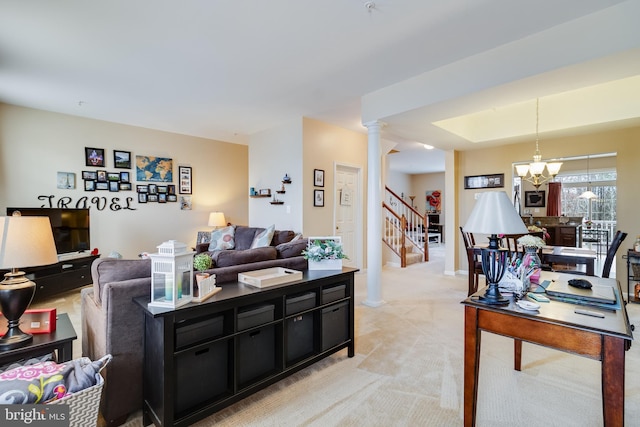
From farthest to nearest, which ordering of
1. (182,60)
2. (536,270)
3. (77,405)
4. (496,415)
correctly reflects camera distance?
(182,60)
(536,270)
(496,415)
(77,405)

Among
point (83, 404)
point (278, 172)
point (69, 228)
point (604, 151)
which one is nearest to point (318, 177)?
point (278, 172)

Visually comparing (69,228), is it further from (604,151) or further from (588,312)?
(604,151)

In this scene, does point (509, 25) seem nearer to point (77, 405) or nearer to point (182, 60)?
point (182, 60)

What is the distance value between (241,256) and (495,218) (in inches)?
71.1

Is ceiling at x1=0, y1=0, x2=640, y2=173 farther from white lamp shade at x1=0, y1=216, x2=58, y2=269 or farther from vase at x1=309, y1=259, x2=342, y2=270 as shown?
vase at x1=309, y1=259, x2=342, y2=270

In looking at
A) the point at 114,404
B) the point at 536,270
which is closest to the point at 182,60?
the point at 114,404

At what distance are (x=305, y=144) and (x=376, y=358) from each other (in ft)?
11.4

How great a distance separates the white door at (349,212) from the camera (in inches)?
225

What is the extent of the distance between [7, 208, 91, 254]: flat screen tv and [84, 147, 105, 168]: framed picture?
86cm

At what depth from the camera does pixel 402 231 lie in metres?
6.73

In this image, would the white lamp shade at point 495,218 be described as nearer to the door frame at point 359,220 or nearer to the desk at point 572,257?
the desk at point 572,257

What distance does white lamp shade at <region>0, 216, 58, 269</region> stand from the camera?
1544 mm

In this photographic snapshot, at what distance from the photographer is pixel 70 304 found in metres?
4.11

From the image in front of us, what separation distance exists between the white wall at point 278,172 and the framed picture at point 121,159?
7.12 feet
